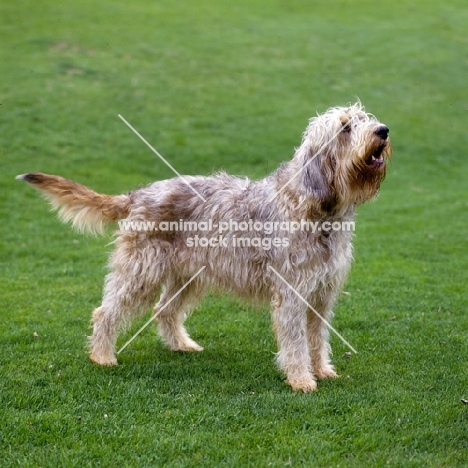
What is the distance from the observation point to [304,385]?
233 inches

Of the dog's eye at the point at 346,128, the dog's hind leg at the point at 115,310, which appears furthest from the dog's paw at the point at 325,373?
the dog's eye at the point at 346,128

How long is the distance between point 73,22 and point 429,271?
19.4 m

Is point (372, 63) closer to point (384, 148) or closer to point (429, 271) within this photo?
point (429, 271)

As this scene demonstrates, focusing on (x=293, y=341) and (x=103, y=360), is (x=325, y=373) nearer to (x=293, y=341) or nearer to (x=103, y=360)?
(x=293, y=341)

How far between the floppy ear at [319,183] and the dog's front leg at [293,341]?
3.03 feet

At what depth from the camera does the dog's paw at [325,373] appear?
248 inches

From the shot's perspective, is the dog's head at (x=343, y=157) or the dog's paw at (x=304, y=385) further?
the dog's paw at (x=304, y=385)

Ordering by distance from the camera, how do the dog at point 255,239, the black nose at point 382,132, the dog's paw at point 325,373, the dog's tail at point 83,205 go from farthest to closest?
1. the dog's tail at point 83,205
2. the dog's paw at point 325,373
3. the dog at point 255,239
4. the black nose at point 382,132

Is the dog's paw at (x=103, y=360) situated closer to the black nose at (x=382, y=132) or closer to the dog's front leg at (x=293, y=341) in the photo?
the dog's front leg at (x=293, y=341)

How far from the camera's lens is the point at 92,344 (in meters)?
6.59

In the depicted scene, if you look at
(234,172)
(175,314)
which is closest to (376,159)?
(175,314)

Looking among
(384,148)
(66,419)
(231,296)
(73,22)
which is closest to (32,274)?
(231,296)

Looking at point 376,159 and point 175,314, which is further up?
point 376,159

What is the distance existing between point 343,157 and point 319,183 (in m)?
0.31
